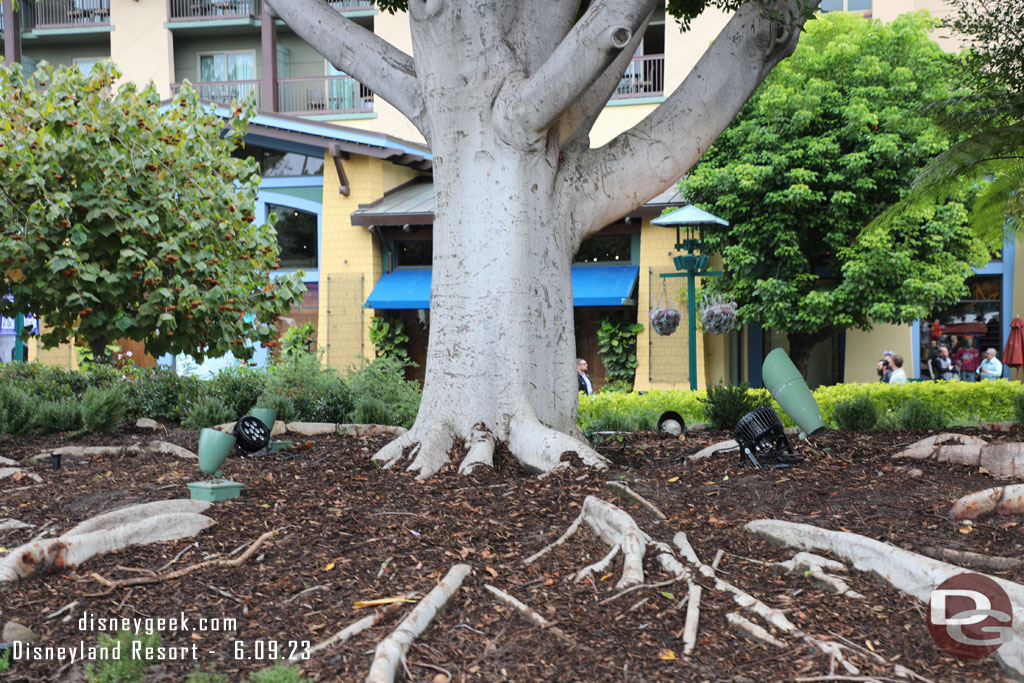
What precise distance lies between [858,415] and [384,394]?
517 cm

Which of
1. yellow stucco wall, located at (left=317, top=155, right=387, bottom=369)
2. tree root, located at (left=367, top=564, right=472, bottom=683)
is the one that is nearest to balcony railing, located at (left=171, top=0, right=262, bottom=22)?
yellow stucco wall, located at (left=317, top=155, right=387, bottom=369)

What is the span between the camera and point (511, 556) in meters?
4.68

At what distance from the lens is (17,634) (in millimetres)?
3947

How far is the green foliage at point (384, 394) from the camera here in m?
9.87

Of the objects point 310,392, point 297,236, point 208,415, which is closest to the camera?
point 208,415

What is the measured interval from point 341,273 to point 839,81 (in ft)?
35.3

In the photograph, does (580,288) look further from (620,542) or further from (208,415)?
(620,542)

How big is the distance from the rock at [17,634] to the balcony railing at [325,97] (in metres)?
21.1

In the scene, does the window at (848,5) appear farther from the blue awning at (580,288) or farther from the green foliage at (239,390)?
the green foliage at (239,390)

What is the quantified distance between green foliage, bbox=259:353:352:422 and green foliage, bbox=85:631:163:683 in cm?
628

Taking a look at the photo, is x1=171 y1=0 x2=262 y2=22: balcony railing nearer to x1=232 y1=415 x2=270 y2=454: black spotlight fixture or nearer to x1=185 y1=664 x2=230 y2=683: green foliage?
x1=232 y1=415 x2=270 y2=454: black spotlight fixture

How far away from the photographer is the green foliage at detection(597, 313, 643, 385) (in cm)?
1870

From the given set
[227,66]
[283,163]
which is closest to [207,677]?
[283,163]

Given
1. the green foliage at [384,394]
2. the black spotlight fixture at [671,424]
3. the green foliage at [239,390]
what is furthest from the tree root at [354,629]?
the green foliage at [239,390]
